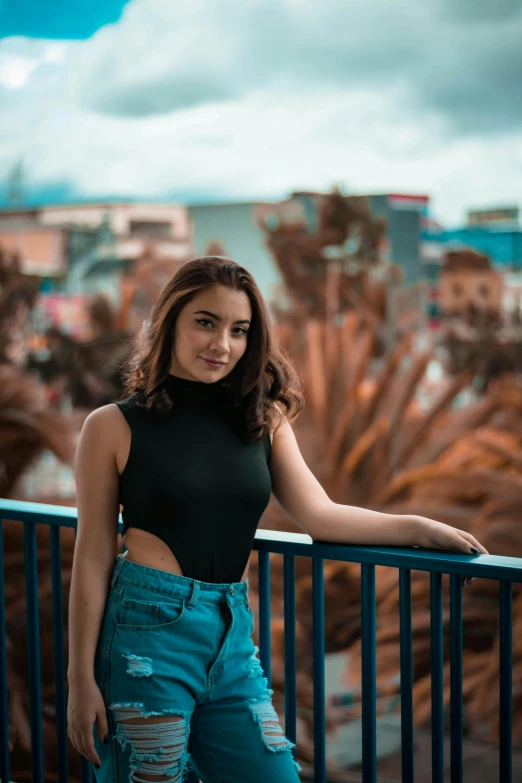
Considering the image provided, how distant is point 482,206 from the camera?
28125mm

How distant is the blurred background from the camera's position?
6.82 m

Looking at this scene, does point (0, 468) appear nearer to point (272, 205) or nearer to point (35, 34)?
point (272, 205)

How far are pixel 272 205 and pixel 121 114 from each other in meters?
18.5

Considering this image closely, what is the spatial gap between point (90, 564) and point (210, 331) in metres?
0.43

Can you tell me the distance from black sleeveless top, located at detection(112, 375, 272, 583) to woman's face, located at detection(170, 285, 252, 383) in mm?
62

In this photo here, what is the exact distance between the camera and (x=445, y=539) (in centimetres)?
147

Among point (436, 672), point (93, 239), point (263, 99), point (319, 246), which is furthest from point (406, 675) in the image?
point (263, 99)

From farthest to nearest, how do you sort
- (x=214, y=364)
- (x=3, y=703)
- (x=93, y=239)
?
(x=93, y=239), (x=3, y=703), (x=214, y=364)

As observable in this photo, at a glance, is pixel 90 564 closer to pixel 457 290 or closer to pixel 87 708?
pixel 87 708

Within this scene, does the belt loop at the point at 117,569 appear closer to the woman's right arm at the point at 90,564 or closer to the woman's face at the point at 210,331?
the woman's right arm at the point at 90,564

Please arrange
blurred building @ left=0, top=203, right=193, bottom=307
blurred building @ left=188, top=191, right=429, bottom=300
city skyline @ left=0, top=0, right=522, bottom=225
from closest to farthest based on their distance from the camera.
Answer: blurred building @ left=0, top=203, right=193, bottom=307 < blurred building @ left=188, top=191, right=429, bottom=300 < city skyline @ left=0, top=0, right=522, bottom=225

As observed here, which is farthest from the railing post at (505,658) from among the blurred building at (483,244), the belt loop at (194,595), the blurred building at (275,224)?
the blurred building at (483,244)

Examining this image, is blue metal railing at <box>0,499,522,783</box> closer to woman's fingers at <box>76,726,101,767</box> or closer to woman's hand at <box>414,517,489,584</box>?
woman's hand at <box>414,517,489,584</box>

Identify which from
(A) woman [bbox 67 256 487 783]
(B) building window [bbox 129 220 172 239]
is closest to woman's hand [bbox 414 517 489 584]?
(A) woman [bbox 67 256 487 783]
